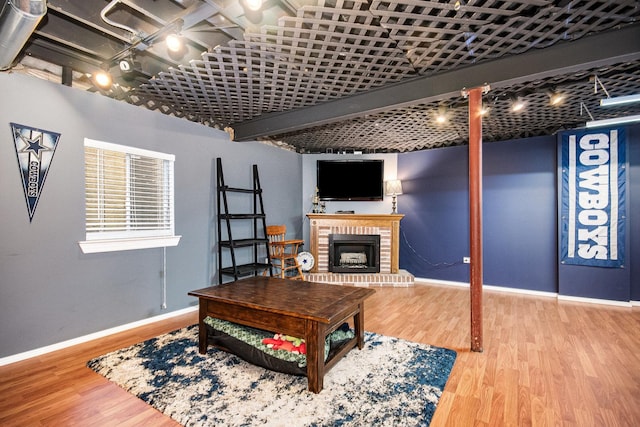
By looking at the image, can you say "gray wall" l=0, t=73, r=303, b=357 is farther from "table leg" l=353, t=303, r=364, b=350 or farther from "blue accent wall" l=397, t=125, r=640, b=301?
"blue accent wall" l=397, t=125, r=640, b=301

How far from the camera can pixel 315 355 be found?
75.5 inches

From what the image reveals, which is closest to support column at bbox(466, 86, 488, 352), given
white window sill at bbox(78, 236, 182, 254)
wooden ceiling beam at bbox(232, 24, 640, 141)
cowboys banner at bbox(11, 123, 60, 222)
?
wooden ceiling beam at bbox(232, 24, 640, 141)

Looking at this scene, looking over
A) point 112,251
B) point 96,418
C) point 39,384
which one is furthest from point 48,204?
point 96,418

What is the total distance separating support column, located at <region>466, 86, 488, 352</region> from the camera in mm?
2561

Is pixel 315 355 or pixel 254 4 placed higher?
pixel 254 4

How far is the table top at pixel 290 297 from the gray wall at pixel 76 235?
1167 mm

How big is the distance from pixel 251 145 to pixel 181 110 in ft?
3.84

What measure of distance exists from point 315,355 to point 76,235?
246 cm

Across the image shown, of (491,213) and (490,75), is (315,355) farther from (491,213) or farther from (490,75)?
(491,213)

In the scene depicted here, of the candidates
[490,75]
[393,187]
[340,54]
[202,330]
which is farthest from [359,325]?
[393,187]

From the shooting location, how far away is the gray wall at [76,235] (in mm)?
2334

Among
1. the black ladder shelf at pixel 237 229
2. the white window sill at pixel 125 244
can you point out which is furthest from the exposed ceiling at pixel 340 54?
the white window sill at pixel 125 244

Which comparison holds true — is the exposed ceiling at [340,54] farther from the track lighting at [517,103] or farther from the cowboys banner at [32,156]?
the cowboys banner at [32,156]

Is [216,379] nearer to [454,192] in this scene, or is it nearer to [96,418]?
[96,418]
